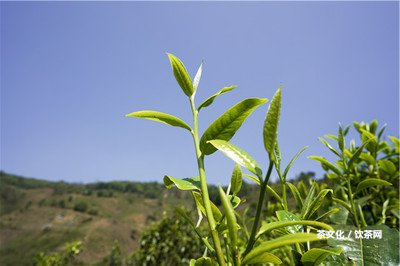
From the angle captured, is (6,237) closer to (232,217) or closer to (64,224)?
(64,224)

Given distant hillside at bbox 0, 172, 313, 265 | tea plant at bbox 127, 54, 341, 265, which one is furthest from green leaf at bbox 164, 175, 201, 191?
distant hillside at bbox 0, 172, 313, 265

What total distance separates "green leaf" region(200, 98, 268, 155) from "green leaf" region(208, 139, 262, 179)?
7 centimetres

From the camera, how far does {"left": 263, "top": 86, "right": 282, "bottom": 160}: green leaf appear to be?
47cm

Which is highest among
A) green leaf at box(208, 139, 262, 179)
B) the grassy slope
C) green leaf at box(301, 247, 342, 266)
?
green leaf at box(208, 139, 262, 179)

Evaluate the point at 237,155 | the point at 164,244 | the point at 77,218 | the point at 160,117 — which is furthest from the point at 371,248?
the point at 77,218

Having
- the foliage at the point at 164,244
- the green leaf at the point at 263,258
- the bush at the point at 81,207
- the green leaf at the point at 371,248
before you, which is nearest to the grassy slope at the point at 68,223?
the bush at the point at 81,207

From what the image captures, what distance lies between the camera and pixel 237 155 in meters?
0.57

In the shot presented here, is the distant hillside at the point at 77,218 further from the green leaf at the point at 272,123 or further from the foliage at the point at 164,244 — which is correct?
the green leaf at the point at 272,123

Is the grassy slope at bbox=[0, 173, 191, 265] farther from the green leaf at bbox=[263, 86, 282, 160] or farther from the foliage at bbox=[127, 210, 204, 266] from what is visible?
the green leaf at bbox=[263, 86, 282, 160]

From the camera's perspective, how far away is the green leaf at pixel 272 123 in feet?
1.54

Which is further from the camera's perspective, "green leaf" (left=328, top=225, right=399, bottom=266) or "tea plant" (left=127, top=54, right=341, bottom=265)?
"green leaf" (left=328, top=225, right=399, bottom=266)

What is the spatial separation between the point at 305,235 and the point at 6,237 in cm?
4036

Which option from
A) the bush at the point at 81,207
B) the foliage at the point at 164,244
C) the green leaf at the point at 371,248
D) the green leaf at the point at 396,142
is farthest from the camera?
the bush at the point at 81,207

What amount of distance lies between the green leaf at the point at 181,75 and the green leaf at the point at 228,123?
0.12m
